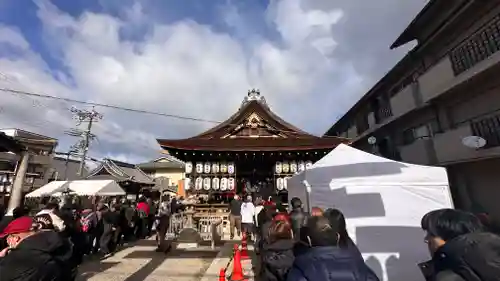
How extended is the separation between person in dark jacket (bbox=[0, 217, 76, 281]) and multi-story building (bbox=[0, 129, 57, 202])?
107 ft

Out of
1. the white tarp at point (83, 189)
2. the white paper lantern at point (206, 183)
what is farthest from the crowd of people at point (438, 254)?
the white tarp at point (83, 189)

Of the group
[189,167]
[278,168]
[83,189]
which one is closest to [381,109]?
[278,168]

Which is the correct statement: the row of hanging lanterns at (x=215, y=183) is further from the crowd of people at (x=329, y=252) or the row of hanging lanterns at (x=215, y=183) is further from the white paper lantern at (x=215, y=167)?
the crowd of people at (x=329, y=252)

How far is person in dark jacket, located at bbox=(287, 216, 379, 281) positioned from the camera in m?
2.02

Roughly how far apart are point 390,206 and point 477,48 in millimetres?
9372

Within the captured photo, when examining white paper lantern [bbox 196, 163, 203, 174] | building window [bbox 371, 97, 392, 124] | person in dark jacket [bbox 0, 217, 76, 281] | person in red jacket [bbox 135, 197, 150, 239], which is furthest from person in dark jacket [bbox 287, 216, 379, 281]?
building window [bbox 371, 97, 392, 124]

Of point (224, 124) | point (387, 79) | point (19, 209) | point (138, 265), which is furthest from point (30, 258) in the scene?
point (387, 79)

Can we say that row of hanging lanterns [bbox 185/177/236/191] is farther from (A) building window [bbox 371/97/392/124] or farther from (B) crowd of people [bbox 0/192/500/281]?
(A) building window [bbox 371/97/392/124]

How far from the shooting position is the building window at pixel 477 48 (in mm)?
9359

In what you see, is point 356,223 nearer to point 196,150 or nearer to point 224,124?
point 196,150

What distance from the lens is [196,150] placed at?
1355cm

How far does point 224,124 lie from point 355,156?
35.6 feet

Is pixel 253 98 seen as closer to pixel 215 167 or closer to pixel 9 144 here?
pixel 215 167

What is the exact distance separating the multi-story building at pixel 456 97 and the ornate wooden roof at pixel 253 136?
432 centimetres
